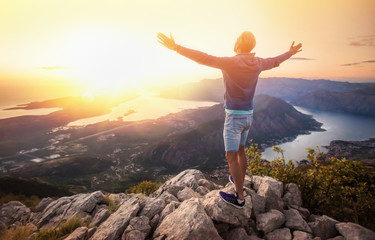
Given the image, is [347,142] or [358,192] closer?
[358,192]

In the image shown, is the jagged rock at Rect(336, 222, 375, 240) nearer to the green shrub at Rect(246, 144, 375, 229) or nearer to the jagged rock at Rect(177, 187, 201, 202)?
the green shrub at Rect(246, 144, 375, 229)

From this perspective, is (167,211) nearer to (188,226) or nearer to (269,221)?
(188,226)

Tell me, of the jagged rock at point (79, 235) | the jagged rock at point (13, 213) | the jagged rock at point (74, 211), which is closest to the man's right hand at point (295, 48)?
the jagged rock at point (79, 235)

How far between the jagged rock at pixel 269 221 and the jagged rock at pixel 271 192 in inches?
17.8

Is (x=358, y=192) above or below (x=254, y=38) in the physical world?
below

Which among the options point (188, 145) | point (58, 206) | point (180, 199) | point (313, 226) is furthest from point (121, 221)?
point (188, 145)

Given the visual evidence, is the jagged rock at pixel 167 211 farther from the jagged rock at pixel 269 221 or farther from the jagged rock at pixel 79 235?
the jagged rock at pixel 269 221

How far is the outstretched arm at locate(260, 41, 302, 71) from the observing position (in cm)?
451

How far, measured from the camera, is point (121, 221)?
18.8 feet

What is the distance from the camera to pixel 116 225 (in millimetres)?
5574

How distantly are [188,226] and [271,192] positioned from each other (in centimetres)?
359

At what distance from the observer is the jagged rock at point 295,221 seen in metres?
5.32

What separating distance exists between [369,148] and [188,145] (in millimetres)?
193093

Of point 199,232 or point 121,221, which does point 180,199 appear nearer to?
point 121,221
